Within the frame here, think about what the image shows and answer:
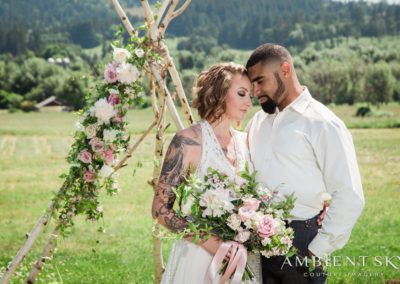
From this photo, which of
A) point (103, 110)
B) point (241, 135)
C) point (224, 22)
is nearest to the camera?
point (241, 135)

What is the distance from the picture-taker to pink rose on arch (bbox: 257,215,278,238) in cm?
343

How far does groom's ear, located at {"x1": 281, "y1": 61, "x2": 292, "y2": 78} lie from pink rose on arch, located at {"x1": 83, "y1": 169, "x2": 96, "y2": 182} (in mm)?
1652

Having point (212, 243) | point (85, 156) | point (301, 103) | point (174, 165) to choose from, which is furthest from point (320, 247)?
point (85, 156)

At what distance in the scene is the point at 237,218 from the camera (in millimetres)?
3504

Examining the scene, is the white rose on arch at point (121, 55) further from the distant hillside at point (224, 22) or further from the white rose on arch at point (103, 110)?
the distant hillside at point (224, 22)

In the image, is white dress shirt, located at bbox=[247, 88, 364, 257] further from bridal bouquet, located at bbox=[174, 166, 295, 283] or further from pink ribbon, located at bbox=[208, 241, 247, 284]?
pink ribbon, located at bbox=[208, 241, 247, 284]

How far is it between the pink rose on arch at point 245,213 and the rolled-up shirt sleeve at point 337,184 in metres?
0.47

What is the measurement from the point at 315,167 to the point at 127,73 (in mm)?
1578

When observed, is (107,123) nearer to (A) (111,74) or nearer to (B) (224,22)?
(A) (111,74)

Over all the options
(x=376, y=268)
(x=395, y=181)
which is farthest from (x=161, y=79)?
(x=395, y=181)

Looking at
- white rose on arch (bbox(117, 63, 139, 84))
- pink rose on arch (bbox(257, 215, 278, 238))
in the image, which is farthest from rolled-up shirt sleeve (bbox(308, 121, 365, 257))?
white rose on arch (bbox(117, 63, 139, 84))

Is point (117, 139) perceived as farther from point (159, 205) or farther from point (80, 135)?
point (159, 205)

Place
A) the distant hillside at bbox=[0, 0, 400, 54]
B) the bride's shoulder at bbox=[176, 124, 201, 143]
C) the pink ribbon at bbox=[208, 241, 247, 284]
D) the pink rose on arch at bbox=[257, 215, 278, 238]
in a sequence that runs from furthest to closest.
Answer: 1. the distant hillside at bbox=[0, 0, 400, 54]
2. the bride's shoulder at bbox=[176, 124, 201, 143]
3. the pink ribbon at bbox=[208, 241, 247, 284]
4. the pink rose on arch at bbox=[257, 215, 278, 238]

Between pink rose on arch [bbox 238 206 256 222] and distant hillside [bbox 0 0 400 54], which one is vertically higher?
pink rose on arch [bbox 238 206 256 222]
